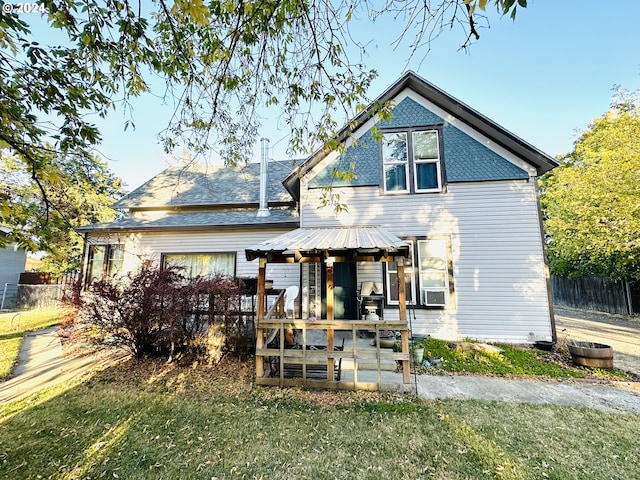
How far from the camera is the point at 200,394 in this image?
4.83 m

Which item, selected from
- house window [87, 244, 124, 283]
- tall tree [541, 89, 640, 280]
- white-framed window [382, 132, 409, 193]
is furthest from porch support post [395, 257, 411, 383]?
tall tree [541, 89, 640, 280]

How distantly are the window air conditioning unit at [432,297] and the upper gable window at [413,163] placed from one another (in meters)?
2.93

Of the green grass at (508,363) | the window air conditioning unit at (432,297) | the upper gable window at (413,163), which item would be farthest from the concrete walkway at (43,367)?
the upper gable window at (413,163)

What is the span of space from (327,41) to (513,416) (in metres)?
5.74

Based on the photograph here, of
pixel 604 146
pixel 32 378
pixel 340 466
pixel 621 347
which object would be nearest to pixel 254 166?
pixel 32 378

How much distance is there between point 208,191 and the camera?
41.0 ft

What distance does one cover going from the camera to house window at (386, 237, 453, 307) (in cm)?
808

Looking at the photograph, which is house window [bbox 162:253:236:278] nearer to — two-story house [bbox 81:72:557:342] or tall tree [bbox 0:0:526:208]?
two-story house [bbox 81:72:557:342]

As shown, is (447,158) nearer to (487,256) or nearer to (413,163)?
(413,163)

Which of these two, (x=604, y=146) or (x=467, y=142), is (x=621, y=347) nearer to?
(x=467, y=142)

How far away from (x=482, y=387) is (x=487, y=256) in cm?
390

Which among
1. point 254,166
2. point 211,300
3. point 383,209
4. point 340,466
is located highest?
point 254,166

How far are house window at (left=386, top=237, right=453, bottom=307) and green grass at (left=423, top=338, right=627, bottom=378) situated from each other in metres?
1.31

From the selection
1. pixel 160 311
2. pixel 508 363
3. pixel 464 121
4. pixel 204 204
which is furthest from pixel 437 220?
pixel 204 204
